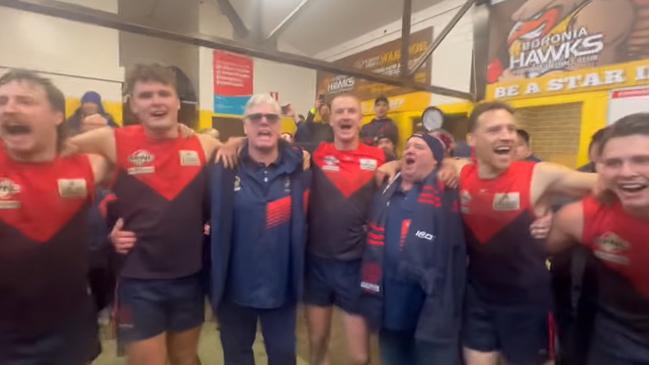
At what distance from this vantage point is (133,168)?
200 centimetres

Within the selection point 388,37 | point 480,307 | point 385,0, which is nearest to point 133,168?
point 480,307

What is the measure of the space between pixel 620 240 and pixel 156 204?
203 centimetres

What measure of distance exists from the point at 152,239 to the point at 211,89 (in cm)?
634

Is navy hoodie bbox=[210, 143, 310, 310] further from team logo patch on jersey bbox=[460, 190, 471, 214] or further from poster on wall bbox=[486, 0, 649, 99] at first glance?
poster on wall bbox=[486, 0, 649, 99]

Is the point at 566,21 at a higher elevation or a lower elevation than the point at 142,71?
higher

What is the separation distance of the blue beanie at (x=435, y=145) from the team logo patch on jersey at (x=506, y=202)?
365mm

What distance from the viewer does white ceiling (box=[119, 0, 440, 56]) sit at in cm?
674

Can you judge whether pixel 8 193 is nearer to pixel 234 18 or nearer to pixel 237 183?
pixel 237 183

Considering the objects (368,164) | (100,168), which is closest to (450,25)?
(368,164)

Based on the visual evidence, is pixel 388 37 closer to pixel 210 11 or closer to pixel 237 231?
pixel 210 11

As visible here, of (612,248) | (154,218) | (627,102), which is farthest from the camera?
(627,102)

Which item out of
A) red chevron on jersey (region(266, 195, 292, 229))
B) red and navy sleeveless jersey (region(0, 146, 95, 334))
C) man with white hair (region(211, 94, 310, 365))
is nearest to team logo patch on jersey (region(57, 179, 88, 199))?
red and navy sleeveless jersey (region(0, 146, 95, 334))

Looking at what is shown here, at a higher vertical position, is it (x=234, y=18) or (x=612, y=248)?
(x=234, y=18)

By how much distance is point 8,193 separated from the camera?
1.60 metres
